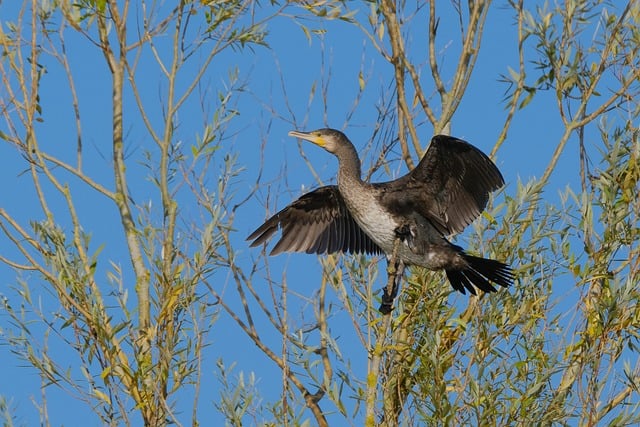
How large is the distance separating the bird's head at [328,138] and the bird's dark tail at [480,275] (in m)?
1.00

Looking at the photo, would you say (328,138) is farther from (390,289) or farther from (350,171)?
(390,289)

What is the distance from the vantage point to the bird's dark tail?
5750 mm

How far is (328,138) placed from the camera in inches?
267

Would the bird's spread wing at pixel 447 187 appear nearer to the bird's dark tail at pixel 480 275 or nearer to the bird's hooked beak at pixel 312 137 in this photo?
the bird's dark tail at pixel 480 275

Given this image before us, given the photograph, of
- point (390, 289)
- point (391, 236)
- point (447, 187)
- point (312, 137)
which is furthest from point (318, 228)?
point (390, 289)

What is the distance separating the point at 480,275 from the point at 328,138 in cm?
134

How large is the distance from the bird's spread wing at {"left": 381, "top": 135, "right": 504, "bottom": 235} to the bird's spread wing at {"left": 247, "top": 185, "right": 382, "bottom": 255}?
69 cm

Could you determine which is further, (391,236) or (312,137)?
(312,137)

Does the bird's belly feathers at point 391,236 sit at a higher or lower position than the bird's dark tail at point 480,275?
higher

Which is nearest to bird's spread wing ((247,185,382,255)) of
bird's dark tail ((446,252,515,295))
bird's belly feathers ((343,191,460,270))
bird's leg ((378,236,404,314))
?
bird's belly feathers ((343,191,460,270))

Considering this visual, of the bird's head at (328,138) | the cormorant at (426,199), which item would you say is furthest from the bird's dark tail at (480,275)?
the bird's head at (328,138)

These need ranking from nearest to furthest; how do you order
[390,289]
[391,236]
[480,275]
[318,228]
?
[390,289], [480,275], [391,236], [318,228]

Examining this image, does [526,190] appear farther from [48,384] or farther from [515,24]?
[48,384]

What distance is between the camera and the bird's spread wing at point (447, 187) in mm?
6410
